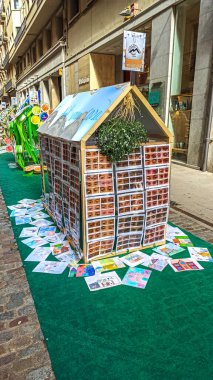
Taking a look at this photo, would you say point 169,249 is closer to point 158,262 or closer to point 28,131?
point 158,262

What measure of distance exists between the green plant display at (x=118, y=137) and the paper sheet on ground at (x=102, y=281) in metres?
1.41

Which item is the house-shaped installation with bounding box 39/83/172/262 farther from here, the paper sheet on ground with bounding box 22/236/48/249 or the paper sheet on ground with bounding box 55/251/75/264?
the paper sheet on ground with bounding box 22/236/48/249

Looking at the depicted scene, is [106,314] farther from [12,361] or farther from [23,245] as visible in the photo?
[23,245]

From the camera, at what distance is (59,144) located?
4.09m

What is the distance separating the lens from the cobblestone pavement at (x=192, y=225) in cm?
434

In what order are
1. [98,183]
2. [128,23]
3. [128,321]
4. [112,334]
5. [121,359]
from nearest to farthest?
[121,359] < [112,334] < [128,321] < [98,183] < [128,23]

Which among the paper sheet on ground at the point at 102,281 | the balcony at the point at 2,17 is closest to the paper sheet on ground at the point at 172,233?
the paper sheet on ground at the point at 102,281

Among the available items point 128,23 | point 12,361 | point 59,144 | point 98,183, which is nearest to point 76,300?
point 12,361

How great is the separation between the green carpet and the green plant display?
1.50m

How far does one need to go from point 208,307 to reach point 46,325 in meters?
1.64

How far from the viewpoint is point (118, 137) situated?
3133 mm

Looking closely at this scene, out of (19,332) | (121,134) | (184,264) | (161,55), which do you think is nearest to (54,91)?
(161,55)

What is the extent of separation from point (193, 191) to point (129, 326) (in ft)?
15.3

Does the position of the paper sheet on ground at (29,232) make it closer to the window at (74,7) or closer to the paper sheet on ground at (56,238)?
the paper sheet on ground at (56,238)
